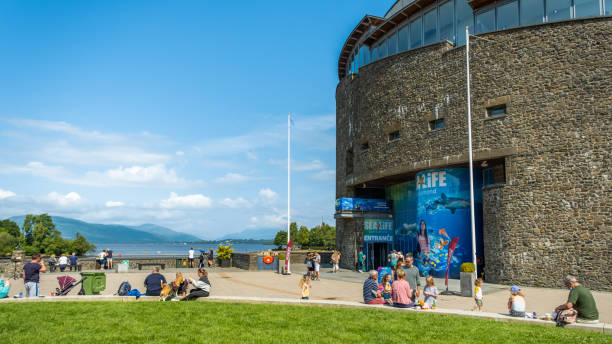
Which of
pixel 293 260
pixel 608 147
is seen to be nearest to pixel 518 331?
pixel 608 147

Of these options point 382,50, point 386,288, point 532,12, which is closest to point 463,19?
point 532,12

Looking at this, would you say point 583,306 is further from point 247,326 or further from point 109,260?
point 109,260

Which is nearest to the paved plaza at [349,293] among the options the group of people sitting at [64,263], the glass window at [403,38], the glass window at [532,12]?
the group of people sitting at [64,263]

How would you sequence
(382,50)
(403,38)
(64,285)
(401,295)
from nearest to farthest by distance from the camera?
(401,295), (64,285), (403,38), (382,50)

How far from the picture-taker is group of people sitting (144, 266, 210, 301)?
16016mm

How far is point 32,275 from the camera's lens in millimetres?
16500

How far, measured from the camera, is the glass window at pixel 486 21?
90.7 feet

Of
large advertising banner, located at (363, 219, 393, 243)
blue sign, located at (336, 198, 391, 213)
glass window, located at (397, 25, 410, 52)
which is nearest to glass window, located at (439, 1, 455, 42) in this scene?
glass window, located at (397, 25, 410, 52)

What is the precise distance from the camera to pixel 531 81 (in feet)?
80.3

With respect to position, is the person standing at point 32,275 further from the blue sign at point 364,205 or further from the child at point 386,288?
the blue sign at point 364,205

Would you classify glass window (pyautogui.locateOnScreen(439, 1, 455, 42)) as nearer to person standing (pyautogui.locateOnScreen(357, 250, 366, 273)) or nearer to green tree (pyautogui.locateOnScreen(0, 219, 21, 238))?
→ person standing (pyautogui.locateOnScreen(357, 250, 366, 273))

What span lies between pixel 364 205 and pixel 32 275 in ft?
75.7

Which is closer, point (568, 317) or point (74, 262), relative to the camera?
point (568, 317)

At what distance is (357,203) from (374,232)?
245 cm
